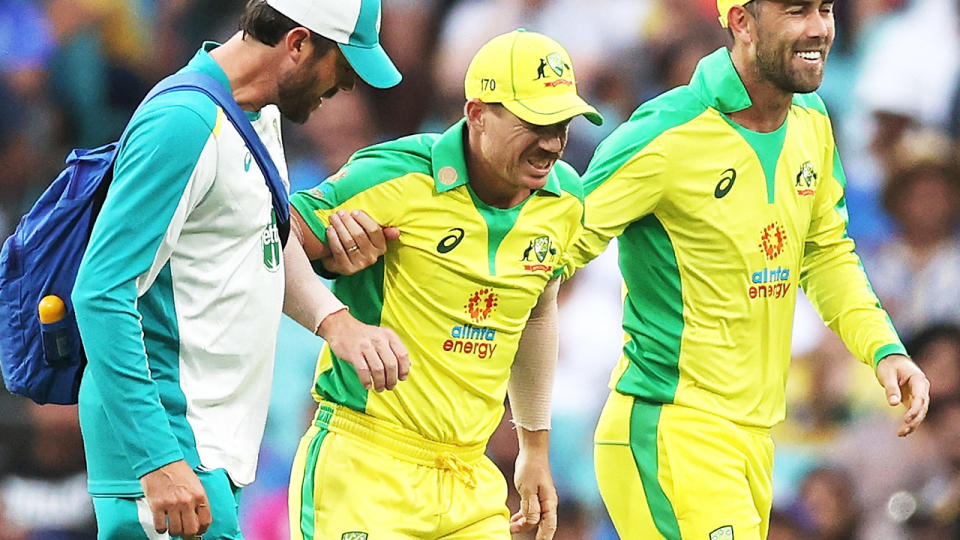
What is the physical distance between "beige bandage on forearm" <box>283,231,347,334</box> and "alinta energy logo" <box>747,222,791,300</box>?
1518 mm

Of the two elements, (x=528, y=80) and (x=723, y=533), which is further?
(x=723, y=533)

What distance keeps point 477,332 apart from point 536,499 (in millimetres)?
641

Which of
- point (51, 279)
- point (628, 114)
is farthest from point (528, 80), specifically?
point (628, 114)

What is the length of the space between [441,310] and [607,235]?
2.15 ft

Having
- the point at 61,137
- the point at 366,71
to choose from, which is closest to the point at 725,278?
the point at 366,71

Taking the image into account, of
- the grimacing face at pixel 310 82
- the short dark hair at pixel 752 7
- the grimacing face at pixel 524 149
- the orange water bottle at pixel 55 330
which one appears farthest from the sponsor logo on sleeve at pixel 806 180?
the orange water bottle at pixel 55 330

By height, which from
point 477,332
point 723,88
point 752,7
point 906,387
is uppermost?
point 752,7

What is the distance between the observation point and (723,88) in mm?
5160

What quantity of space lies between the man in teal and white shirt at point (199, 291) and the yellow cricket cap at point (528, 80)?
2.43 ft

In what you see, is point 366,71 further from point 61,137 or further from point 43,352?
point 61,137

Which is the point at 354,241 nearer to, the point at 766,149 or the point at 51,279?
the point at 51,279

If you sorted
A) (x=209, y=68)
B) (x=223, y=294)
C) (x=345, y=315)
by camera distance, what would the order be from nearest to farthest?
(x=223, y=294), (x=209, y=68), (x=345, y=315)

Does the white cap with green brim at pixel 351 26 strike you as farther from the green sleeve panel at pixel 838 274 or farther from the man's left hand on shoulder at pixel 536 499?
the green sleeve panel at pixel 838 274

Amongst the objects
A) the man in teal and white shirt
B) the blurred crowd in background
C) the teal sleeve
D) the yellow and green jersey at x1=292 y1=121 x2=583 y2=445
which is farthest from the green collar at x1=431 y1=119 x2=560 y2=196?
the blurred crowd in background
